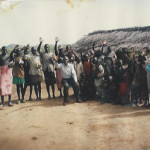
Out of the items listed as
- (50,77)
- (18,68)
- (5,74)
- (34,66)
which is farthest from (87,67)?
(5,74)

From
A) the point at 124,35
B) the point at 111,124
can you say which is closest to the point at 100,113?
the point at 111,124

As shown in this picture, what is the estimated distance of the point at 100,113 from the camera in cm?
547

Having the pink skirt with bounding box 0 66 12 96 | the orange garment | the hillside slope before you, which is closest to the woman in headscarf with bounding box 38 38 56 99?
the orange garment

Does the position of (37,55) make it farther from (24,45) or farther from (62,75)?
(62,75)

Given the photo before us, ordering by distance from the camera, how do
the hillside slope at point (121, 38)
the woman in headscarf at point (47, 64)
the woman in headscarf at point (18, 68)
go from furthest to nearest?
the hillside slope at point (121, 38), the woman in headscarf at point (47, 64), the woman in headscarf at point (18, 68)

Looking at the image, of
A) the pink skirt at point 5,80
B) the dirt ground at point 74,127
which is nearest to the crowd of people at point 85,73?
the pink skirt at point 5,80

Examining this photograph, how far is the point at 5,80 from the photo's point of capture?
6.38 metres

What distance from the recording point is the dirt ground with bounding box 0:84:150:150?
13.4ft

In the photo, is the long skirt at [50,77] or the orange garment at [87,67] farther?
the long skirt at [50,77]

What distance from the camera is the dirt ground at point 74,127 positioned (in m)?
4.08

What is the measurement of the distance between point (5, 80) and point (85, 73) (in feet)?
5.65

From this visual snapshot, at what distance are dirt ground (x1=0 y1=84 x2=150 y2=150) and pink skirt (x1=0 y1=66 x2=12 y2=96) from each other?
34cm

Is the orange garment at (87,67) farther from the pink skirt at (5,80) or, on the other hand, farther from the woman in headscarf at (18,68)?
the pink skirt at (5,80)

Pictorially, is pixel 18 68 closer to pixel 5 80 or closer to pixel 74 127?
pixel 5 80
